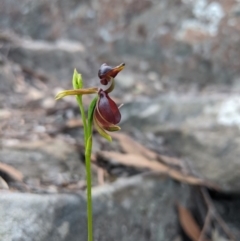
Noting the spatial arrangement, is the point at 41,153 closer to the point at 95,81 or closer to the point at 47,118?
the point at 47,118

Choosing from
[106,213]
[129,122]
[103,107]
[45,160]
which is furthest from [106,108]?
[129,122]

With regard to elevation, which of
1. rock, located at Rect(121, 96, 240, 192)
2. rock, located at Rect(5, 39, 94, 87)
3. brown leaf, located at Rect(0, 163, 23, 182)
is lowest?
brown leaf, located at Rect(0, 163, 23, 182)

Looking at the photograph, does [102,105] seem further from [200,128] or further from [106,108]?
[200,128]

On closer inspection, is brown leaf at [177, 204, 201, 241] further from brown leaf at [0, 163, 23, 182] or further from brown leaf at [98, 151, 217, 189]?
brown leaf at [0, 163, 23, 182]

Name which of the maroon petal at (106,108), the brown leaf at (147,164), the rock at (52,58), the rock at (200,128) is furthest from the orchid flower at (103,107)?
the rock at (52,58)

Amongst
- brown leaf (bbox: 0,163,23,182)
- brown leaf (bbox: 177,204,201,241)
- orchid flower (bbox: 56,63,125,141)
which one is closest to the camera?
orchid flower (bbox: 56,63,125,141)

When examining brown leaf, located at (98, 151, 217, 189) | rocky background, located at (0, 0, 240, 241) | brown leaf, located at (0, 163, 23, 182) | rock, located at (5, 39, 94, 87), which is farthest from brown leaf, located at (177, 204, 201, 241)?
rock, located at (5, 39, 94, 87)

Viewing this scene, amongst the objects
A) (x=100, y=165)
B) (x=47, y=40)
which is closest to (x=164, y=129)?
(x=100, y=165)

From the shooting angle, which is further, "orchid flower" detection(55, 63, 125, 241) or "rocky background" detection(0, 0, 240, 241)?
"rocky background" detection(0, 0, 240, 241)
